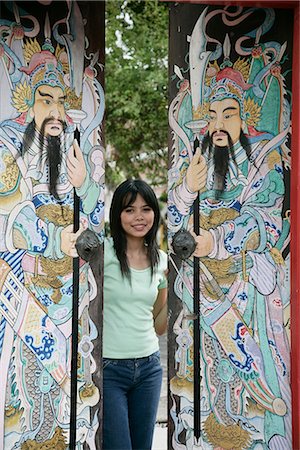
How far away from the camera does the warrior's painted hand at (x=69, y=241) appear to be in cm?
296

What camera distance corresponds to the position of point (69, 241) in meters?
2.97

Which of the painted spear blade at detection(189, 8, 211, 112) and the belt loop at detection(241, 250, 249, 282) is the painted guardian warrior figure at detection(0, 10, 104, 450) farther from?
the belt loop at detection(241, 250, 249, 282)

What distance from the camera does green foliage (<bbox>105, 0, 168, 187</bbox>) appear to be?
710 cm

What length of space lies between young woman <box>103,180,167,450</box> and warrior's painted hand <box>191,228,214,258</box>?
368mm

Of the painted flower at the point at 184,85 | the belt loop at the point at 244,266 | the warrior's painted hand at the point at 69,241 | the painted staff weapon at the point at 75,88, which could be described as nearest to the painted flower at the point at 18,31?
the painted staff weapon at the point at 75,88

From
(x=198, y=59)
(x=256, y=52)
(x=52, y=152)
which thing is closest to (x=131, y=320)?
(x=52, y=152)

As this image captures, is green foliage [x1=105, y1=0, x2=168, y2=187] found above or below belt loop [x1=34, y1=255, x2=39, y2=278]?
above

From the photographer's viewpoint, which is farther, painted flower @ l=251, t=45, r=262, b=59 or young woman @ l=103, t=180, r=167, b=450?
young woman @ l=103, t=180, r=167, b=450

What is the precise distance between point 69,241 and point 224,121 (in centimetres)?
82

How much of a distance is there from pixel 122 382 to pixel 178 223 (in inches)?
29.8

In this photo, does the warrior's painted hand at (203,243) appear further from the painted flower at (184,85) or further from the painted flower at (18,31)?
the painted flower at (18,31)

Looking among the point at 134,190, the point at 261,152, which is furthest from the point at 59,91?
the point at 261,152

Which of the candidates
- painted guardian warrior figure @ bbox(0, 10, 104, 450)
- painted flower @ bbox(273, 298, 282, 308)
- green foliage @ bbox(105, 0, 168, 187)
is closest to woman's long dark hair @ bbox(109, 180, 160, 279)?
painted guardian warrior figure @ bbox(0, 10, 104, 450)

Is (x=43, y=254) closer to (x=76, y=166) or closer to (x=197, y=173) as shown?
(x=76, y=166)
